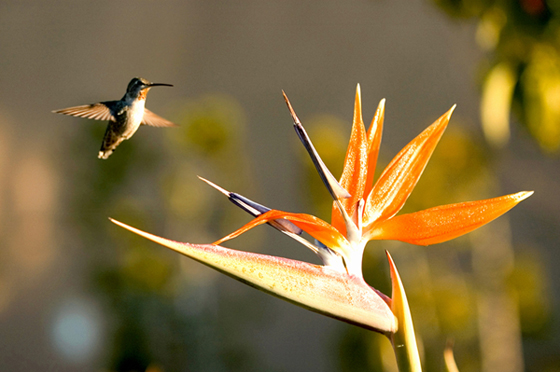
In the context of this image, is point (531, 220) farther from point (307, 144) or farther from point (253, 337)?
point (307, 144)

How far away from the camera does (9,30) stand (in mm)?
2025

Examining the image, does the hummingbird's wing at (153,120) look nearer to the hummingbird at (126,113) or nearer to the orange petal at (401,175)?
the hummingbird at (126,113)

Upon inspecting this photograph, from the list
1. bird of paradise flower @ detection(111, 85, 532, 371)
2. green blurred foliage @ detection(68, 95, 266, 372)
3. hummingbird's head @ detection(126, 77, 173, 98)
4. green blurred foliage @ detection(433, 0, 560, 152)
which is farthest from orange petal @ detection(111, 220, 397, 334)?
green blurred foliage @ detection(68, 95, 266, 372)

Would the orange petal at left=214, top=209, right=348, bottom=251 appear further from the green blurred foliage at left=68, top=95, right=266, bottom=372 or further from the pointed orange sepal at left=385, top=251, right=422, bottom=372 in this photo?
the green blurred foliage at left=68, top=95, right=266, bottom=372

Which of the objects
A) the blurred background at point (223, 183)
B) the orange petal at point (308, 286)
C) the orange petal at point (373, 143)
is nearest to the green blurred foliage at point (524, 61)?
the blurred background at point (223, 183)

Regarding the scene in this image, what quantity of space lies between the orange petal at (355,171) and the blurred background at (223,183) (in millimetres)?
1281

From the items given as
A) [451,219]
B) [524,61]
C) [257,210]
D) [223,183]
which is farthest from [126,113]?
[223,183]

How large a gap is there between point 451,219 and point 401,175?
6 cm

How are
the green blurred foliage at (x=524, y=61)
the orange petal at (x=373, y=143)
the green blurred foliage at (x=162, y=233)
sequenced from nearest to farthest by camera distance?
1. the orange petal at (x=373, y=143)
2. the green blurred foliage at (x=524, y=61)
3. the green blurred foliage at (x=162, y=233)

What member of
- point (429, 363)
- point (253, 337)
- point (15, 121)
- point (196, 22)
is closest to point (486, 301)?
point (429, 363)

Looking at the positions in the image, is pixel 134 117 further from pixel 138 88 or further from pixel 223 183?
pixel 223 183

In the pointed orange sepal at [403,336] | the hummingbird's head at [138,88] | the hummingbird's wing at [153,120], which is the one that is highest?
the hummingbird's head at [138,88]

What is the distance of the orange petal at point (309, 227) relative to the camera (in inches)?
13.3

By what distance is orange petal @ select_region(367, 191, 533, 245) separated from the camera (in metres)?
0.35
